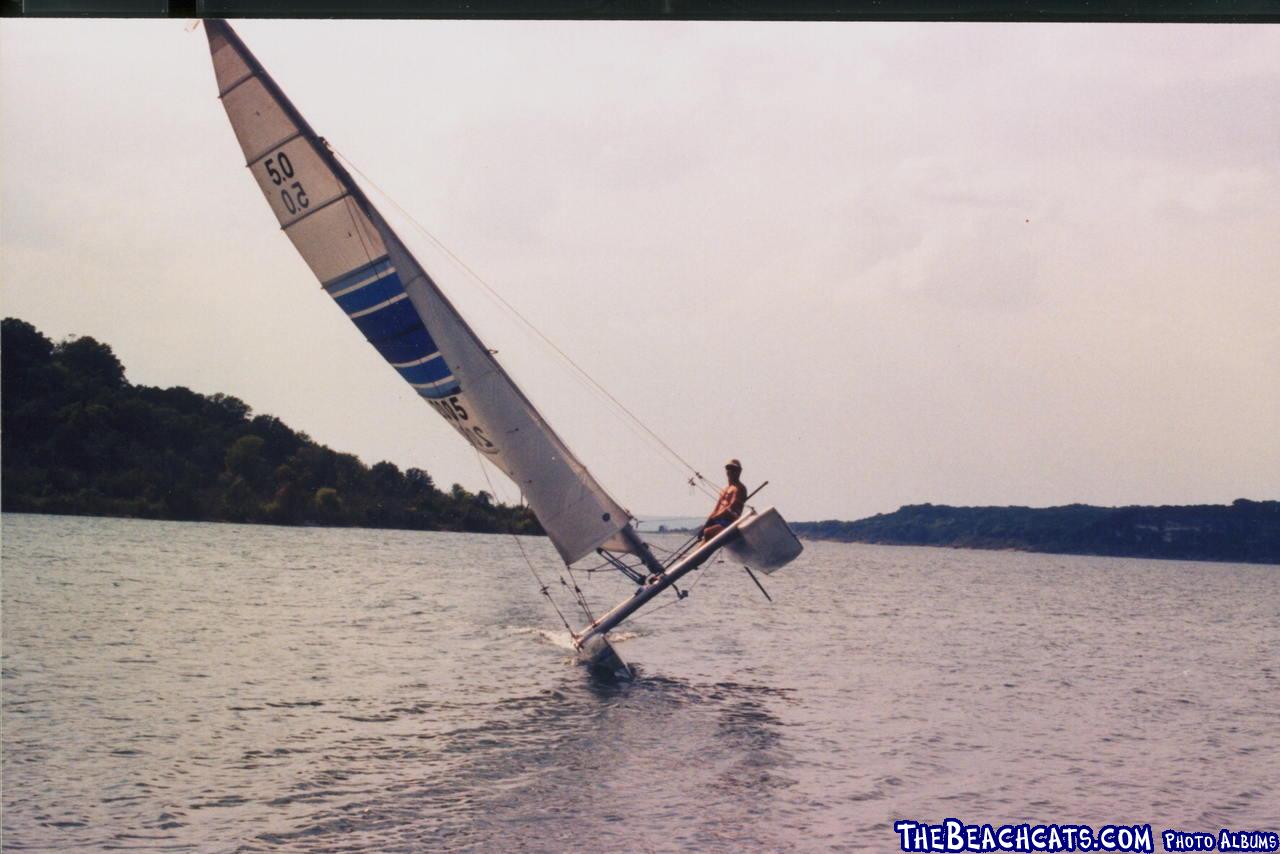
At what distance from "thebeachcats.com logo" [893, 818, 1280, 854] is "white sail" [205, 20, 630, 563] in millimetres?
6297

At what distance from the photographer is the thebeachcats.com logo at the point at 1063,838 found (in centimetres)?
1116

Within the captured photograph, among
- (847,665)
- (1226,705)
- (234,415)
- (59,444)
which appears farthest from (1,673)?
(234,415)

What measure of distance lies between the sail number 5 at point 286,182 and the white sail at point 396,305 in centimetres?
1

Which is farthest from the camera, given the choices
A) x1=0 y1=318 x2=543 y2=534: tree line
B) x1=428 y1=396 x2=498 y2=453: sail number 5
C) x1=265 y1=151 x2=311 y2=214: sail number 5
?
x1=0 y1=318 x2=543 y2=534: tree line

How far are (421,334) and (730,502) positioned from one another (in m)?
4.81

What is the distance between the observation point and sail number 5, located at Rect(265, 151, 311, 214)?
13.8m

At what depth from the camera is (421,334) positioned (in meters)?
14.7

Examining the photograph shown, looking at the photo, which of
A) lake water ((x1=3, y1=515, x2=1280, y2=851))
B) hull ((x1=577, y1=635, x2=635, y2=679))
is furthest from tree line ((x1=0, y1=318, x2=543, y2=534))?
hull ((x1=577, y1=635, x2=635, y2=679))

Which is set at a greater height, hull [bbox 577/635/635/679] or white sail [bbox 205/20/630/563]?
white sail [bbox 205/20/630/563]

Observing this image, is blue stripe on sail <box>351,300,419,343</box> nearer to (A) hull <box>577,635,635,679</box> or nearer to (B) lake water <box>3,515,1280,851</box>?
(B) lake water <box>3,515,1280,851</box>

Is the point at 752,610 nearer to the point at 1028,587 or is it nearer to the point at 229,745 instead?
the point at 229,745

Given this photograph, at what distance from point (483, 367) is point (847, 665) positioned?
39.9 feet

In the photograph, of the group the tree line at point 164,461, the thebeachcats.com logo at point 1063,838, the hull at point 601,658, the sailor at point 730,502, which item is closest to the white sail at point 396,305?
the sailor at point 730,502

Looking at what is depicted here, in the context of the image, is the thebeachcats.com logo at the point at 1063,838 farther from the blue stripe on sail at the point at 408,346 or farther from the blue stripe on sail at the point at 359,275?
the blue stripe on sail at the point at 359,275
